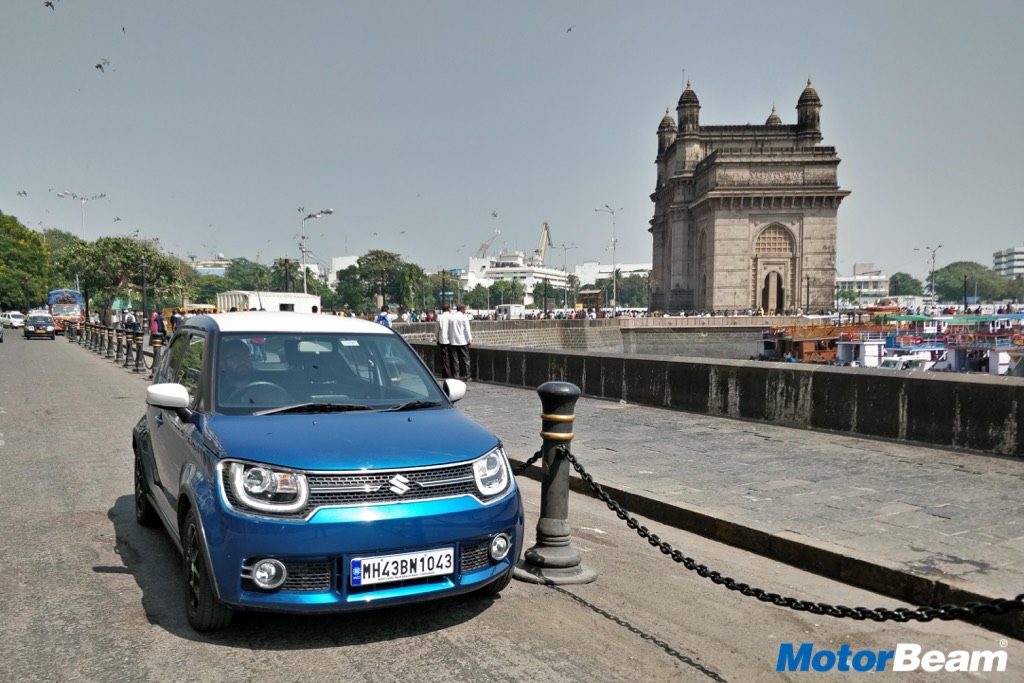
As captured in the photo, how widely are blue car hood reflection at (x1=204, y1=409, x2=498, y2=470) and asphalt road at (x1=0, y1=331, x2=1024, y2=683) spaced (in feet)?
2.86

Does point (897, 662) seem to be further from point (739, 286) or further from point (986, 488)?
point (739, 286)

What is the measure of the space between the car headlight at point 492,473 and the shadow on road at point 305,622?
0.70 m

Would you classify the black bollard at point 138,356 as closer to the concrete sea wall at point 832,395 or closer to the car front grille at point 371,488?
the concrete sea wall at point 832,395

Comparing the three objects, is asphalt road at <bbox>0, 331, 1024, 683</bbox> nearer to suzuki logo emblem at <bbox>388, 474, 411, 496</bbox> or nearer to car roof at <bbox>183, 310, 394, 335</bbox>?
suzuki logo emblem at <bbox>388, 474, 411, 496</bbox>

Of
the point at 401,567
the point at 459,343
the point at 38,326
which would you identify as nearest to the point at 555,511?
the point at 401,567

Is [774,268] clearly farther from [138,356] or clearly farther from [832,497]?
[832,497]

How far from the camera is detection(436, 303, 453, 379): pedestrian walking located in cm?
1639

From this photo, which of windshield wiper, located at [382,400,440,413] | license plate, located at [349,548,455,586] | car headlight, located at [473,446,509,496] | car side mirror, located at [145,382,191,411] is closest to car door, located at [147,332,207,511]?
car side mirror, located at [145,382,191,411]

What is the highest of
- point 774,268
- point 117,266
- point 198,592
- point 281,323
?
point 774,268

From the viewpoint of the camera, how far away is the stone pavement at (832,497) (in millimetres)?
4602

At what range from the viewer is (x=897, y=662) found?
3.61m

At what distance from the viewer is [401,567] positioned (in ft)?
11.4

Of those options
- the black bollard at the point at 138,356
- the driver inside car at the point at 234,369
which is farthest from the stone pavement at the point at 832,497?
the black bollard at the point at 138,356

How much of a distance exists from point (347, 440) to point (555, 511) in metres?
1.57
